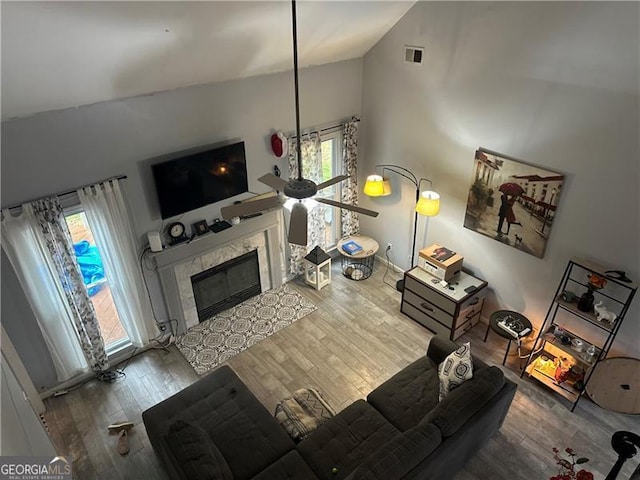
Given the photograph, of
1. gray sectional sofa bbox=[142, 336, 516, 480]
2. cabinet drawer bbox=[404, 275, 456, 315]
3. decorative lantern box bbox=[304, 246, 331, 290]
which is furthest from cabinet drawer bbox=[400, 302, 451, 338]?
decorative lantern box bbox=[304, 246, 331, 290]

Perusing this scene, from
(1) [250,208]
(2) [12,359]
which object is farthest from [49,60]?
(2) [12,359]

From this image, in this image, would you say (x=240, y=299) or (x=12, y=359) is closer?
(x=12, y=359)

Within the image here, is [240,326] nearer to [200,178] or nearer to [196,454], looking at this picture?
[200,178]

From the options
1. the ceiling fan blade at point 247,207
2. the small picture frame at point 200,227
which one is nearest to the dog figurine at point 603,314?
the ceiling fan blade at point 247,207

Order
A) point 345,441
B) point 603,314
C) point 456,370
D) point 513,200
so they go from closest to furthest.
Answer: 1. point 345,441
2. point 456,370
3. point 603,314
4. point 513,200

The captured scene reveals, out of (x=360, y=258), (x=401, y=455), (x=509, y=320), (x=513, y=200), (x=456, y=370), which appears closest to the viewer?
(x=401, y=455)

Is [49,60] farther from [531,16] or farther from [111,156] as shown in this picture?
[531,16]

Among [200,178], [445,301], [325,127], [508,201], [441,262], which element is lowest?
[445,301]

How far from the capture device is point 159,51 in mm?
3625

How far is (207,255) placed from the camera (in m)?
5.58

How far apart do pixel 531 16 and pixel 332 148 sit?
290cm

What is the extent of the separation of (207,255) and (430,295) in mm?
2759

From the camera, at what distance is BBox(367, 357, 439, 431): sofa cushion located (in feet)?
13.5

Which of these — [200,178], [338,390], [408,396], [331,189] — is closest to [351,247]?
[331,189]
